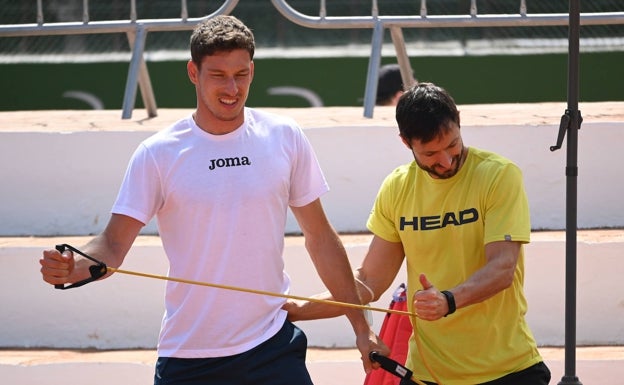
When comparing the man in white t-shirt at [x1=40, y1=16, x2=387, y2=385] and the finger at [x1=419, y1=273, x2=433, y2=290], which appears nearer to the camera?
the finger at [x1=419, y1=273, x2=433, y2=290]

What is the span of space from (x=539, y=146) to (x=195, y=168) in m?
2.69

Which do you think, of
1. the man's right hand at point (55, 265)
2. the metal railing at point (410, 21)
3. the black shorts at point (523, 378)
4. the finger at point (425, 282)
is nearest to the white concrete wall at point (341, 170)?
the metal railing at point (410, 21)

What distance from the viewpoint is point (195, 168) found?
11.7ft

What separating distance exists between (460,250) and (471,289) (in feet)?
0.75

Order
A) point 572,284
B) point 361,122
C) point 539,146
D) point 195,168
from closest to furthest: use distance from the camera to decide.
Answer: point 195,168 < point 572,284 < point 539,146 < point 361,122

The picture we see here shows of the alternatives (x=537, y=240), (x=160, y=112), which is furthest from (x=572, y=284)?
(x=160, y=112)

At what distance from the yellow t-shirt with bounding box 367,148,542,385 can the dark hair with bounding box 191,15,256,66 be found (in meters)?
0.72

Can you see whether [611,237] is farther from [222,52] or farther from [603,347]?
[222,52]

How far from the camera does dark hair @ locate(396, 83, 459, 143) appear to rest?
3.45 m

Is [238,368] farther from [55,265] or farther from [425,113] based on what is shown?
[425,113]

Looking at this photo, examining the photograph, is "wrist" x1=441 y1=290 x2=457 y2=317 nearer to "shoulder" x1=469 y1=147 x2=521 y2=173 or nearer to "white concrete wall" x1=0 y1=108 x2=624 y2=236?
"shoulder" x1=469 y1=147 x2=521 y2=173

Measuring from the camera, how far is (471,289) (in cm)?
337

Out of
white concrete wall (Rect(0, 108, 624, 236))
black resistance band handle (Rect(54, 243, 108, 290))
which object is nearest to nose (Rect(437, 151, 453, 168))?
black resistance band handle (Rect(54, 243, 108, 290))

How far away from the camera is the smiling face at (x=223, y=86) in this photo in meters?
3.57
